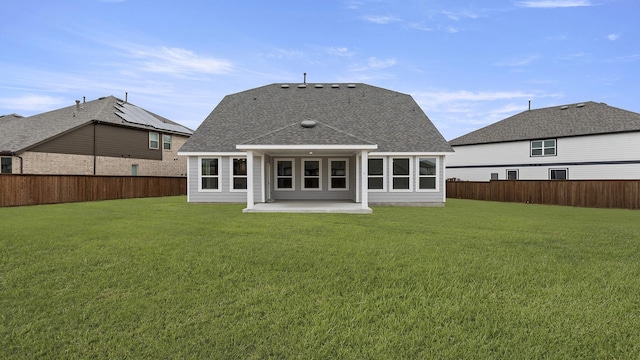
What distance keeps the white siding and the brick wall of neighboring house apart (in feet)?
87.8

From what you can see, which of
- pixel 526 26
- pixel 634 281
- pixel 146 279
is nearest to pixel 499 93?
A: pixel 526 26

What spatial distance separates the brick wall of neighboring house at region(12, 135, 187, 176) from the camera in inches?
874

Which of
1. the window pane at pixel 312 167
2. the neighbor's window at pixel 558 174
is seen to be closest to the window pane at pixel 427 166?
the window pane at pixel 312 167

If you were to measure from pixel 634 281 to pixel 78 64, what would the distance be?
84.2ft

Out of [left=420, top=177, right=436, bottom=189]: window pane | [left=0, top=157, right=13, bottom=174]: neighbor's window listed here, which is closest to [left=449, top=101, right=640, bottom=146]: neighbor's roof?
[left=420, top=177, right=436, bottom=189]: window pane

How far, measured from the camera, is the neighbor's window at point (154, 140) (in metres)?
28.9

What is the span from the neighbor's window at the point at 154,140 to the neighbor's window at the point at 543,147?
31810 mm

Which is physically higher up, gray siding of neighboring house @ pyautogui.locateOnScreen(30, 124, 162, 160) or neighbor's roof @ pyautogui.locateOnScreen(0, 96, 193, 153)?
neighbor's roof @ pyautogui.locateOnScreen(0, 96, 193, 153)

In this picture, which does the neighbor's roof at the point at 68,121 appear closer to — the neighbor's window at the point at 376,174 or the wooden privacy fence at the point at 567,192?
the neighbor's window at the point at 376,174

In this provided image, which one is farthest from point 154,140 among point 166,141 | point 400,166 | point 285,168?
point 400,166

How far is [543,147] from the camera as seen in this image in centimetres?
2609

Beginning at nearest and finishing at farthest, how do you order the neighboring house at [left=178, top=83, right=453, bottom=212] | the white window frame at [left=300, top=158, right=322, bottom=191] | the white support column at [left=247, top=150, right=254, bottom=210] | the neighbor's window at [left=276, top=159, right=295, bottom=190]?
the white support column at [left=247, top=150, right=254, bottom=210] → the neighboring house at [left=178, top=83, right=453, bottom=212] → the white window frame at [left=300, top=158, right=322, bottom=191] → the neighbor's window at [left=276, top=159, right=295, bottom=190]

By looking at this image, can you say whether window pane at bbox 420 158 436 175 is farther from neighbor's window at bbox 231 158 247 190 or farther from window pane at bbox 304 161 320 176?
neighbor's window at bbox 231 158 247 190

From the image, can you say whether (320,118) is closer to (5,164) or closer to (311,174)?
(311,174)
